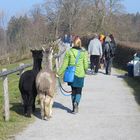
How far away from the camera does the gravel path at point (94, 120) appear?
959 centimetres

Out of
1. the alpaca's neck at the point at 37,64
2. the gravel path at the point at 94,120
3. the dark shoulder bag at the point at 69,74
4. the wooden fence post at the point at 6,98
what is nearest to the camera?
the gravel path at the point at 94,120

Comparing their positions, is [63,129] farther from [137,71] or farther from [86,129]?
[137,71]

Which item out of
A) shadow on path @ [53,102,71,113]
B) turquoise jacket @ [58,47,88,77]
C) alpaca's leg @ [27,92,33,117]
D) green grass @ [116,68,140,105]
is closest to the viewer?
alpaca's leg @ [27,92,33,117]

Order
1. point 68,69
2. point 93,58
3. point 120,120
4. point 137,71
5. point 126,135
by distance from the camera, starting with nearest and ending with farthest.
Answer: point 126,135, point 120,120, point 68,69, point 137,71, point 93,58

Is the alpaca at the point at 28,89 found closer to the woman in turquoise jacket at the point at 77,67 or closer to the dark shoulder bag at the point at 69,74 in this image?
the dark shoulder bag at the point at 69,74

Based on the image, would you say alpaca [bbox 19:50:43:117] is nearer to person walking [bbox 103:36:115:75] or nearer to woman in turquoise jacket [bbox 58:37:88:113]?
woman in turquoise jacket [bbox 58:37:88:113]

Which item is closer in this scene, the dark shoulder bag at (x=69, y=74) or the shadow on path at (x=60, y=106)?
the dark shoulder bag at (x=69, y=74)

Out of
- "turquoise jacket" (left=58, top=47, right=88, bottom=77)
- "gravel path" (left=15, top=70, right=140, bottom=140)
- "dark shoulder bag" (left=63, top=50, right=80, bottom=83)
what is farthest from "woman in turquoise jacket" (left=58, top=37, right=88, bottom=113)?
"gravel path" (left=15, top=70, right=140, bottom=140)

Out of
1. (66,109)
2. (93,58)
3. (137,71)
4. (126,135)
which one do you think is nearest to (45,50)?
(66,109)

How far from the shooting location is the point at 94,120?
11.3 meters

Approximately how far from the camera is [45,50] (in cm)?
1185

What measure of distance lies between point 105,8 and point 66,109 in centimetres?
6582

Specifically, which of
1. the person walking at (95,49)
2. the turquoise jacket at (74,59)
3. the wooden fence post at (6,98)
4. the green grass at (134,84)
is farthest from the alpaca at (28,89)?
the person walking at (95,49)

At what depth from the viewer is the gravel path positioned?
959cm
